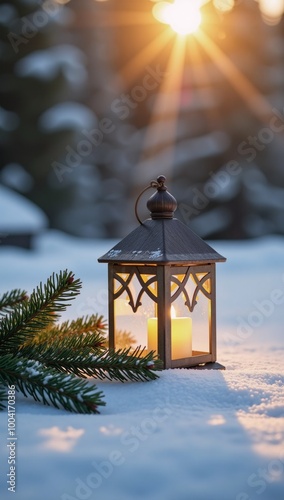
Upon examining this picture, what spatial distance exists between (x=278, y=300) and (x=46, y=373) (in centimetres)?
284

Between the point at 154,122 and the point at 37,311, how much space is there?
1248cm

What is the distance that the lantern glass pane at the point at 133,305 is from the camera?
1.99 metres

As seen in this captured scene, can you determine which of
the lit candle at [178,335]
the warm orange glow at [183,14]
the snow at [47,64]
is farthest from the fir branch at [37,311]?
the snow at [47,64]

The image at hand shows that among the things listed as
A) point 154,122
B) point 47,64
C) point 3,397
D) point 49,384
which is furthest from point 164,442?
point 154,122

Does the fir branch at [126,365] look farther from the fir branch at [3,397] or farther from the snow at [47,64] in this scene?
the snow at [47,64]

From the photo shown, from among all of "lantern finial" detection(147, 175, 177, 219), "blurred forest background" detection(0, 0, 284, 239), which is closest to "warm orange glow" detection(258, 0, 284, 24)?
"blurred forest background" detection(0, 0, 284, 239)

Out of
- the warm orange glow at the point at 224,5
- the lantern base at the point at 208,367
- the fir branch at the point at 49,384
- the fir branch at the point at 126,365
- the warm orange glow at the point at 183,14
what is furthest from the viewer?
the warm orange glow at the point at 224,5

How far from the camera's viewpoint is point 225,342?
3133mm

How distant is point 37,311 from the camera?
1.80 m

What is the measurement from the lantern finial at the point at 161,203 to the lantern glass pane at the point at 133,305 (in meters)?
0.21

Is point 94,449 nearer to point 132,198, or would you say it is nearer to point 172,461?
point 172,461

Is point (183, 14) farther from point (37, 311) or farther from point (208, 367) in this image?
point (37, 311)

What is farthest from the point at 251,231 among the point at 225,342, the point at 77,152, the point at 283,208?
the point at 225,342

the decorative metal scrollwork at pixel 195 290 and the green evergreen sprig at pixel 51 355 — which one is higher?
the decorative metal scrollwork at pixel 195 290
